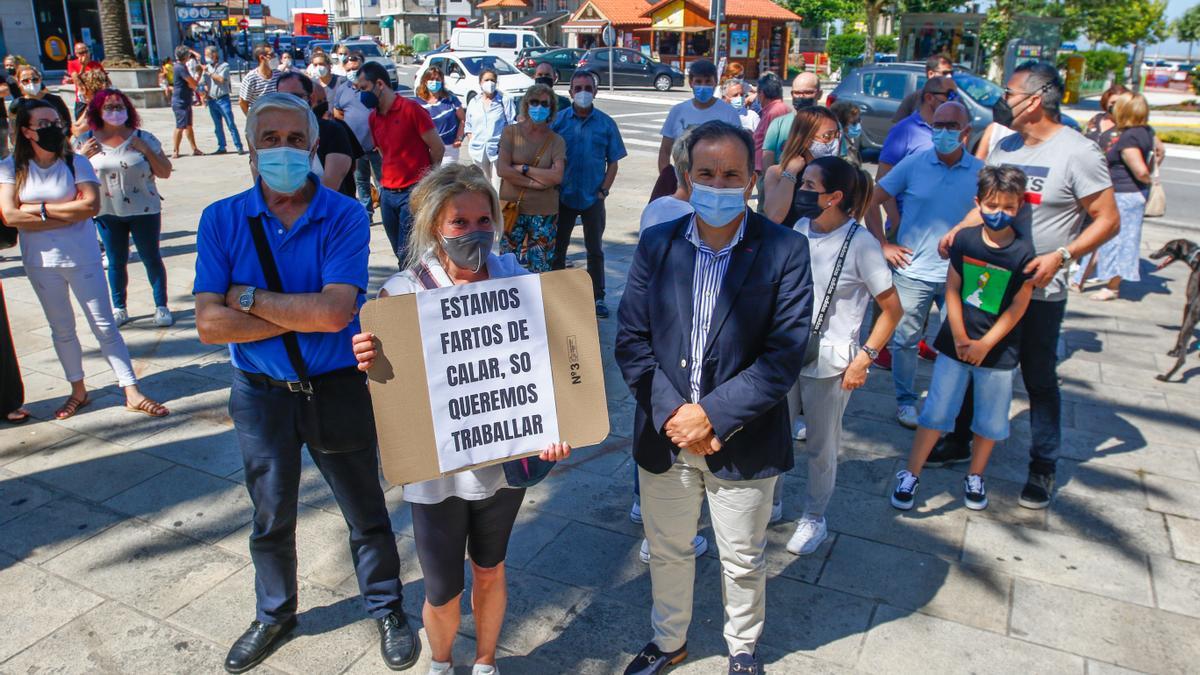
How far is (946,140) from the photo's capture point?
4648 mm

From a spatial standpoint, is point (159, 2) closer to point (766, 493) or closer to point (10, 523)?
point (10, 523)

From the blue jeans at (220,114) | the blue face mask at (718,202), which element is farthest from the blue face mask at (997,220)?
the blue jeans at (220,114)

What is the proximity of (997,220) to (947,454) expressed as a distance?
1490 mm

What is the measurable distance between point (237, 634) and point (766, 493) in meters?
2.10

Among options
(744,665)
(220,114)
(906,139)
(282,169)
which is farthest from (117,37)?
(744,665)

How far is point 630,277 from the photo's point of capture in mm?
2818

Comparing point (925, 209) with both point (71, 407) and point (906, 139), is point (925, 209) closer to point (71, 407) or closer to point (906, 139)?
point (906, 139)

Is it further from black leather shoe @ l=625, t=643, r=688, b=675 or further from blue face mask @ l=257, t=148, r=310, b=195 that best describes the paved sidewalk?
blue face mask @ l=257, t=148, r=310, b=195

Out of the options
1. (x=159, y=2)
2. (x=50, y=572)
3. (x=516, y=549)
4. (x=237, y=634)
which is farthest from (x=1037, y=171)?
(x=159, y=2)

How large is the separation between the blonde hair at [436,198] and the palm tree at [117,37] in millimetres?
25191

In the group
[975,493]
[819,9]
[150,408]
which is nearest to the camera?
[975,493]

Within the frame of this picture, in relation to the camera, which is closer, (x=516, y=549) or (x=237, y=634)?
(x=237, y=634)

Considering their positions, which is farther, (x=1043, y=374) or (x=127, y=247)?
→ (x=127, y=247)

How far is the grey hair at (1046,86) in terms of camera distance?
4.09 meters
